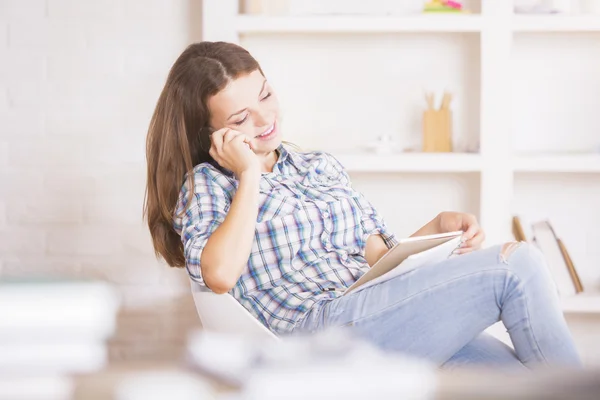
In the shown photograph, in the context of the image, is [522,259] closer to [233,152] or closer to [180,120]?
[233,152]

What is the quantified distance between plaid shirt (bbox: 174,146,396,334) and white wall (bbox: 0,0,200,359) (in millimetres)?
1010

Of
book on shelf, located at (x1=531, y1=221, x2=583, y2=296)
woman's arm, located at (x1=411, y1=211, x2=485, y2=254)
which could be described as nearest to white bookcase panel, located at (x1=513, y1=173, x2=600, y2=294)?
book on shelf, located at (x1=531, y1=221, x2=583, y2=296)

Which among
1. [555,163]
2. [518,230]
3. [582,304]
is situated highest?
[555,163]

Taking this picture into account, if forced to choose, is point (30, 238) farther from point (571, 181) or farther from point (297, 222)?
point (571, 181)

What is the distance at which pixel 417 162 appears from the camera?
2.70m

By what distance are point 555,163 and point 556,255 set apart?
33 cm

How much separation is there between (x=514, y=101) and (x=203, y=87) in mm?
1433

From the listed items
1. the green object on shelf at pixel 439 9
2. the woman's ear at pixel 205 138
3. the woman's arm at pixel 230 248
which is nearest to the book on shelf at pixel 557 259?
the green object on shelf at pixel 439 9

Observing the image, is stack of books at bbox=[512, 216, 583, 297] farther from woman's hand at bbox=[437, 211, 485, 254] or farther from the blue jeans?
the blue jeans

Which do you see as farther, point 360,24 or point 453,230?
point 360,24

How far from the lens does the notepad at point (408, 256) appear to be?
1470 mm

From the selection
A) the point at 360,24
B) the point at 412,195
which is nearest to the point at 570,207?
the point at 412,195

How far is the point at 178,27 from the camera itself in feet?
9.34

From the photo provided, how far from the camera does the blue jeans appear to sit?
1.42 metres
